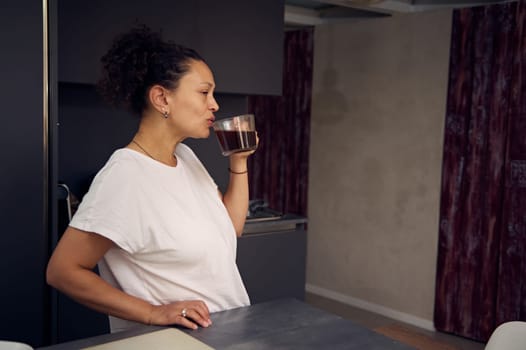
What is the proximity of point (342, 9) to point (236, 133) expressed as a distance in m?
3.41

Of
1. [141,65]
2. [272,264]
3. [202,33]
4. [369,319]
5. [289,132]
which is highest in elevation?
[202,33]

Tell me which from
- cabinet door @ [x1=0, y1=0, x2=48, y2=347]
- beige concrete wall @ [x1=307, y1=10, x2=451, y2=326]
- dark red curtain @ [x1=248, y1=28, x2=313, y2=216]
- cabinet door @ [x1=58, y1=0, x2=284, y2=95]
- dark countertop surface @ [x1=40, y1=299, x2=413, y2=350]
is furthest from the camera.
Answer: dark red curtain @ [x1=248, y1=28, x2=313, y2=216]

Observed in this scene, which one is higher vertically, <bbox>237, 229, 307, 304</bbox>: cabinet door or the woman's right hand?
the woman's right hand

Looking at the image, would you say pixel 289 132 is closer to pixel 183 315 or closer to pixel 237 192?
pixel 237 192

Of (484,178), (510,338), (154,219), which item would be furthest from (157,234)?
(484,178)

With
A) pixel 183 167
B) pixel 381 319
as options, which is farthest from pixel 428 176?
pixel 183 167

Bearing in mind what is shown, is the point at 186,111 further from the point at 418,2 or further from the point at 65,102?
the point at 418,2

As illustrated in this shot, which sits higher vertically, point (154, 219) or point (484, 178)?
A: point (154, 219)

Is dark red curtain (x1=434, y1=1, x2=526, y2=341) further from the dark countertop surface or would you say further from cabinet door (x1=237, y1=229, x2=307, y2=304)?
the dark countertop surface

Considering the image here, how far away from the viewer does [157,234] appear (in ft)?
4.21

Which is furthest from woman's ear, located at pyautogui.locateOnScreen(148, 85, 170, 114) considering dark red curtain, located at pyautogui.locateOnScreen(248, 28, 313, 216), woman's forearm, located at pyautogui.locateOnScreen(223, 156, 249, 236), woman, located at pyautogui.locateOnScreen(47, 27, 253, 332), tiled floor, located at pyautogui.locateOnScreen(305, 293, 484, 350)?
dark red curtain, located at pyautogui.locateOnScreen(248, 28, 313, 216)

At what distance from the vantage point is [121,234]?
1.25m

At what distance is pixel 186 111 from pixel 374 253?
3207mm

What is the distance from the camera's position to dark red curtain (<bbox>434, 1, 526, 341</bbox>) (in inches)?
137
